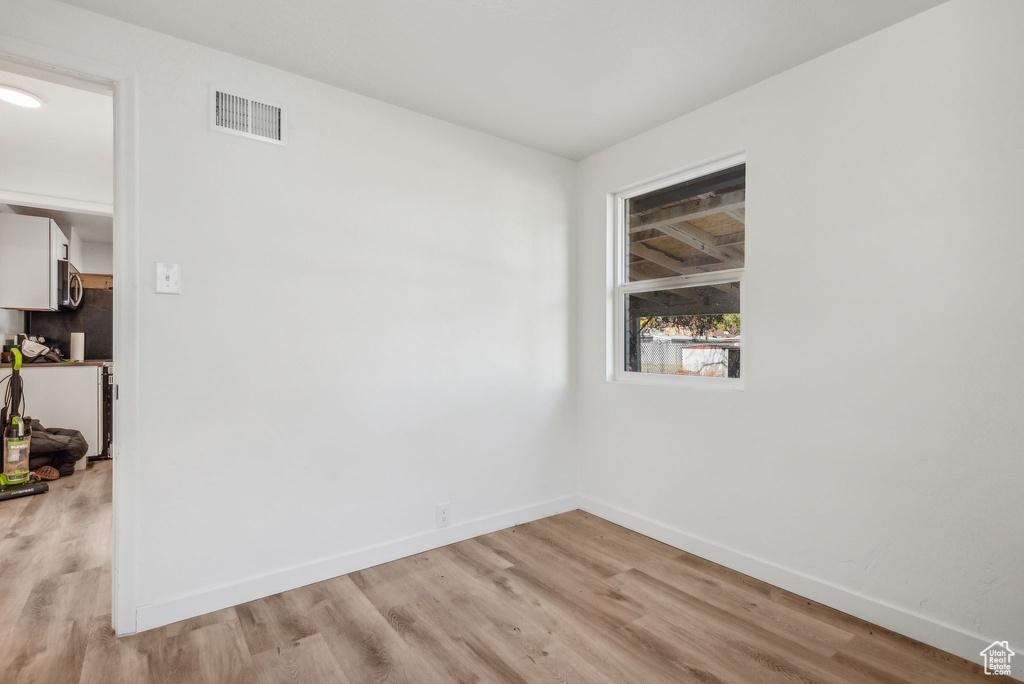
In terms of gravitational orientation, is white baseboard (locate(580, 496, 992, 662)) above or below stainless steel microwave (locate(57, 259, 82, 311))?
below

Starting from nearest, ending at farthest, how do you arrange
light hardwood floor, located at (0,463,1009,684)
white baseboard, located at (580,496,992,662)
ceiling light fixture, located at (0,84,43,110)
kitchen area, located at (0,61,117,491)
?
light hardwood floor, located at (0,463,1009,684) → white baseboard, located at (580,496,992,662) → ceiling light fixture, located at (0,84,43,110) → kitchen area, located at (0,61,117,491)

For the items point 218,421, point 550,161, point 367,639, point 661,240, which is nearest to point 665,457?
point 661,240

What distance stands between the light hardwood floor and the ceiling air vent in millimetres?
2126

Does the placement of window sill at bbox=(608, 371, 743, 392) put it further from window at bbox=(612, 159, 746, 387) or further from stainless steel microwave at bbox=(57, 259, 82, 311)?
stainless steel microwave at bbox=(57, 259, 82, 311)

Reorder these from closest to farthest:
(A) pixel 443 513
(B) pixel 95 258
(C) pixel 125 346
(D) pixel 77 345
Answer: (C) pixel 125 346 → (A) pixel 443 513 → (D) pixel 77 345 → (B) pixel 95 258

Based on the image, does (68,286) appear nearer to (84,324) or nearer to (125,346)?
(84,324)

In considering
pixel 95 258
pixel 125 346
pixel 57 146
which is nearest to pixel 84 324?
pixel 95 258

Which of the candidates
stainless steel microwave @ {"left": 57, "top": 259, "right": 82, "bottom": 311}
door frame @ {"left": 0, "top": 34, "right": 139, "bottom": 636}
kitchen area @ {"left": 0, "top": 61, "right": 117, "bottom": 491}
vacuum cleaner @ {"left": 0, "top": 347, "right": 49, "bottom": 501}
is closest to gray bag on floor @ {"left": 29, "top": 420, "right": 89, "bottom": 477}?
kitchen area @ {"left": 0, "top": 61, "right": 117, "bottom": 491}

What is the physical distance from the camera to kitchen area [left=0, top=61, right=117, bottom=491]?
354 cm

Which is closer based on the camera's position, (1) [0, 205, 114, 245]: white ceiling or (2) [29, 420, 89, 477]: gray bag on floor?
(2) [29, 420, 89, 477]: gray bag on floor

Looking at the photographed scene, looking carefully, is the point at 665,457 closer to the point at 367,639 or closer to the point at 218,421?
the point at 367,639

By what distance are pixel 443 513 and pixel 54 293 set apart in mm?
4669

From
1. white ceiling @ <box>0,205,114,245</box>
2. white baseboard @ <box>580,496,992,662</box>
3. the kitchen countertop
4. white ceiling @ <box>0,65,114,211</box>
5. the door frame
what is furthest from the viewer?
white ceiling @ <box>0,205,114,245</box>

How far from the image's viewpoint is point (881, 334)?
2145mm
